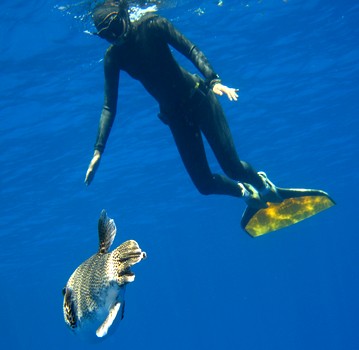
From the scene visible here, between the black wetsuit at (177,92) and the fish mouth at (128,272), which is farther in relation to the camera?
the black wetsuit at (177,92)

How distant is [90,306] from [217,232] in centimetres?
5941

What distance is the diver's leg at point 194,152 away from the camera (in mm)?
7551

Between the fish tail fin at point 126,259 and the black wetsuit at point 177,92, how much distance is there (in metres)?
4.62

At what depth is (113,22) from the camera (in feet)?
20.7

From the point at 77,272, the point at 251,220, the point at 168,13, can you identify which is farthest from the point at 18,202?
the point at 77,272

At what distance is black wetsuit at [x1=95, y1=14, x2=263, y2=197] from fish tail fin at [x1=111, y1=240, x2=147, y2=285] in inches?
182

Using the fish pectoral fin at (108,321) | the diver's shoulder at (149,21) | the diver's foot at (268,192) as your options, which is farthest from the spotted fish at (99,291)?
the diver's foot at (268,192)

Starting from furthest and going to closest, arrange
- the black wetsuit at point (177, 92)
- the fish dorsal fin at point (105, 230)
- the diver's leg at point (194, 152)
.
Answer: the diver's leg at point (194, 152)
the black wetsuit at point (177, 92)
the fish dorsal fin at point (105, 230)

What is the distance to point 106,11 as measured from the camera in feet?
20.8

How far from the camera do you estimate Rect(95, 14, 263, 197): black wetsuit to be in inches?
274

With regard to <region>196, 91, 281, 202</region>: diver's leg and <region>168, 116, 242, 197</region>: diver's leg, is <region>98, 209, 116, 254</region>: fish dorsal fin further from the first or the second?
<region>196, 91, 281, 202</region>: diver's leg

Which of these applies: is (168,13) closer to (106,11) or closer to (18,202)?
(106,11)

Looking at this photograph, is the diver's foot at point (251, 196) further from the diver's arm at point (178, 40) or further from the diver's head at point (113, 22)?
the diver's head at point (113, 22)

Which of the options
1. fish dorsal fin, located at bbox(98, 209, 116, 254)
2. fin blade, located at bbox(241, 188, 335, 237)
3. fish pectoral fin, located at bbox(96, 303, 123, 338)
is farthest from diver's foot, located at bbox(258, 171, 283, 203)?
fish pectoral fin, located at bbox(96, 303, 123, 338)
